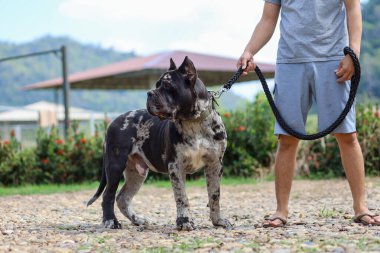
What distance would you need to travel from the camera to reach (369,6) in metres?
51.2

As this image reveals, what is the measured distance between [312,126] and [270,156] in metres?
1.30

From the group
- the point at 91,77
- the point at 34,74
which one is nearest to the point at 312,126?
the point at 91,77

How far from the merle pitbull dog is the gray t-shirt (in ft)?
2.85

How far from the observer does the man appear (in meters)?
5.54

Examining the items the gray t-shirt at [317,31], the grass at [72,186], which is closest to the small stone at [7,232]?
the gray t-shirt at [317,31]

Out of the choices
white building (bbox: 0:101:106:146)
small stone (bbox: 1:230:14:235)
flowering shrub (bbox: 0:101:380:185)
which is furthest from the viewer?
white building (bbox: 0:101:106:146)

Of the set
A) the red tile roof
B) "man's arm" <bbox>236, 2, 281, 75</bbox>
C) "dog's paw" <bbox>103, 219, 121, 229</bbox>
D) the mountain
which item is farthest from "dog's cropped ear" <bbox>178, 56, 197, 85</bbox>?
the mountain

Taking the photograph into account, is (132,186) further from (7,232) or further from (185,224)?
(7,232)

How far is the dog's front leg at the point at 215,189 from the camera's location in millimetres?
5805

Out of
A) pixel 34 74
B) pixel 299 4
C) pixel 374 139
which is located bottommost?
pixel 374 139

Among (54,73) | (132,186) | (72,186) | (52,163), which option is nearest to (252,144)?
(72,186)

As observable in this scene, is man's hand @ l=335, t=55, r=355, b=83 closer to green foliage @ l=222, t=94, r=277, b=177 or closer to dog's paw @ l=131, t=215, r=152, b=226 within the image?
dog's paw @ l=131, t=215, r=152, b=226

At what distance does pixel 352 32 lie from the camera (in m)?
5.53

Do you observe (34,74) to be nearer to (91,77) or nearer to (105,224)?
(91,77)
